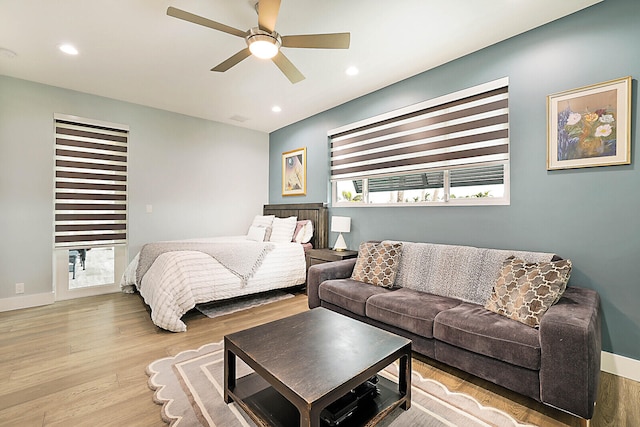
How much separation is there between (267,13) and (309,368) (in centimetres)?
225

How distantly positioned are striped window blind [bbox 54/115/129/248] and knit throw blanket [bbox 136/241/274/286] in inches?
39.0

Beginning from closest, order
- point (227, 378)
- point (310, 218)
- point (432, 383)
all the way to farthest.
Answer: point (227, 378) → point (432, 383) → point (310, 218)

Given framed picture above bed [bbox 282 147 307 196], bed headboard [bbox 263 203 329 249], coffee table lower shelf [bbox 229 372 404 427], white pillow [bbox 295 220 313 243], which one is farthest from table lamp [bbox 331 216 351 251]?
coffee table lower shelf [bbox 229 372 404 427]

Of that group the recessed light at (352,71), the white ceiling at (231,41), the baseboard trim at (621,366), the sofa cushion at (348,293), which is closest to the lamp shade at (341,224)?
the sofa cushion at (348,293)

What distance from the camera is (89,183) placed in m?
4.19

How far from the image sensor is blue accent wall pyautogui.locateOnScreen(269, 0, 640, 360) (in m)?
2.19

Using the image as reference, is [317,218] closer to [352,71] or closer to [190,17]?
[352,71]

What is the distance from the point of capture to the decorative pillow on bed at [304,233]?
183 inches

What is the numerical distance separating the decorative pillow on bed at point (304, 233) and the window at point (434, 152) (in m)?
0.66

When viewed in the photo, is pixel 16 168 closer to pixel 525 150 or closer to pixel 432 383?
pixel 432 383

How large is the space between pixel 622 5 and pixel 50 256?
21.0ft

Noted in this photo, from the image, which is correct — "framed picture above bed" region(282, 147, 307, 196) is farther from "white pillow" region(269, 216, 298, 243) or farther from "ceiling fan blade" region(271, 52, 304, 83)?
"ceiling fan blade" region(271, 52, 304, 83)

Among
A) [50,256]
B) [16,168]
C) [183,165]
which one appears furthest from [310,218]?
[16,168]

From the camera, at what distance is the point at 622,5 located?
220cm
